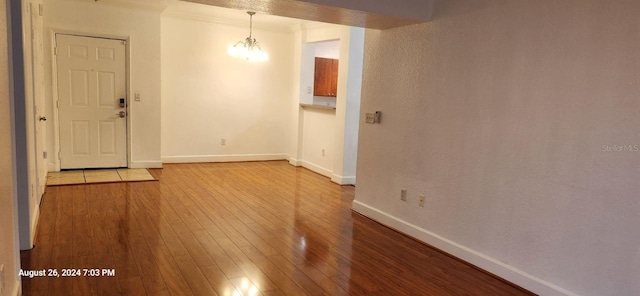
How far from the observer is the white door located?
5.67m

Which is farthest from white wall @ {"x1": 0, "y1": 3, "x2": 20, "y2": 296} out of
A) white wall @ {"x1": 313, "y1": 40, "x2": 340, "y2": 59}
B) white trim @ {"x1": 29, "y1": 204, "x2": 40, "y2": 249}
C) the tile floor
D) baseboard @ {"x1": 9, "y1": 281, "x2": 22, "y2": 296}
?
white wall @ {"x1": 313, "y1": 40, "x2": 340, "y2": 59}

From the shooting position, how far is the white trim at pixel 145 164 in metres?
6.18

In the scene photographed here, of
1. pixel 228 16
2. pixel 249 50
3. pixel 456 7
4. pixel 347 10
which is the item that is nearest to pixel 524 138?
pixel 456 7

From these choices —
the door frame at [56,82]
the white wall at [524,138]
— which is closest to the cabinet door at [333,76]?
the door frame at [56,82]

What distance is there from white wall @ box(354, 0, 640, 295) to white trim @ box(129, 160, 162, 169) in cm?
390

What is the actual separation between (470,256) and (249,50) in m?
4.76

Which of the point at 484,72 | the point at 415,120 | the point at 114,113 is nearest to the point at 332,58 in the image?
the point at 114,113

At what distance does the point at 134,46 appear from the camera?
19.5 feet

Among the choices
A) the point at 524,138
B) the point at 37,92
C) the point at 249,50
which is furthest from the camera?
the point at 249,50

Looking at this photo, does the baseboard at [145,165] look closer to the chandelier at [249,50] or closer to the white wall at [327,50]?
the chandelier at [249,50]

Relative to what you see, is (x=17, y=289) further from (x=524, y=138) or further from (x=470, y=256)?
(x=524, y=138)

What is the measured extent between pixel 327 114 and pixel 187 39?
253cm

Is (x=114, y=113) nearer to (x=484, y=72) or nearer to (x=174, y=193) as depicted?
(x=174, y=193)

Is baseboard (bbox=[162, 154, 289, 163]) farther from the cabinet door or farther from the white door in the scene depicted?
the cabinet door
